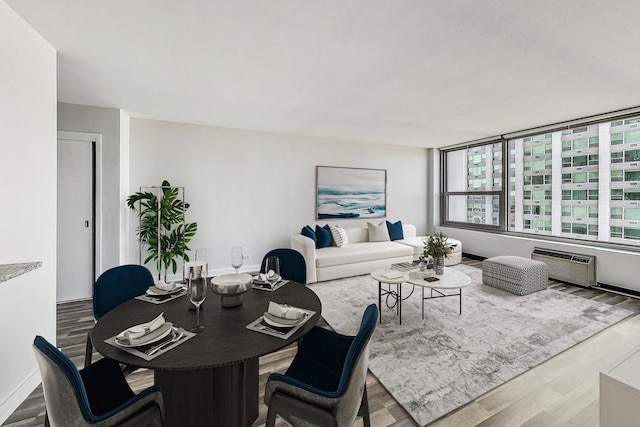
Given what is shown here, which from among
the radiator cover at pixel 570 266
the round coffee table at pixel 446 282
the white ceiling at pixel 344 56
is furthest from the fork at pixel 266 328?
the radiator cover at pixel 570 266

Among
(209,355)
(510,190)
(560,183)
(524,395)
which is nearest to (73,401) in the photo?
(209,355)

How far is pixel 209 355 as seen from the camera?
112 cm

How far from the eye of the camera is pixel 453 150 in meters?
6.52

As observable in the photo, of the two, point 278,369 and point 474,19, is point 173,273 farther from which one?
point 474,19

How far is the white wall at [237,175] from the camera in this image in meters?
4.29

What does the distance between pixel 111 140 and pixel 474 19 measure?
421 centimetres

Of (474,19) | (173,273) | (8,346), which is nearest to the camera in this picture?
(8,346)

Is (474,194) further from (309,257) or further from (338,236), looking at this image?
(309,257)

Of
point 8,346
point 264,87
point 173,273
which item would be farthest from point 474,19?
point 173,273

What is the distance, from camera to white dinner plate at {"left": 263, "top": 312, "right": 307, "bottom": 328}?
1.33 meters

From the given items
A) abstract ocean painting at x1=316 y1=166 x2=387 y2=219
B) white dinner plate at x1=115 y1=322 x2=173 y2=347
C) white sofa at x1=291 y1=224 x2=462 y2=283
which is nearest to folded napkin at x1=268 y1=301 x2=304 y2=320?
white dinner plate at x1=115 y1=322 x2=173 y2=347

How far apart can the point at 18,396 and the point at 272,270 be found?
75.7 inches

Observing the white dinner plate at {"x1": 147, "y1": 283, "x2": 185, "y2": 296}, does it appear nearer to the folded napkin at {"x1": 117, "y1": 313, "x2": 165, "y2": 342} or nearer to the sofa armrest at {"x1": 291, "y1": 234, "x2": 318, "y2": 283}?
the folded napkin at {"x1": 117, "y1": 313, "x2": 165, "y2": 342}

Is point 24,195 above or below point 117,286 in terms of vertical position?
above
